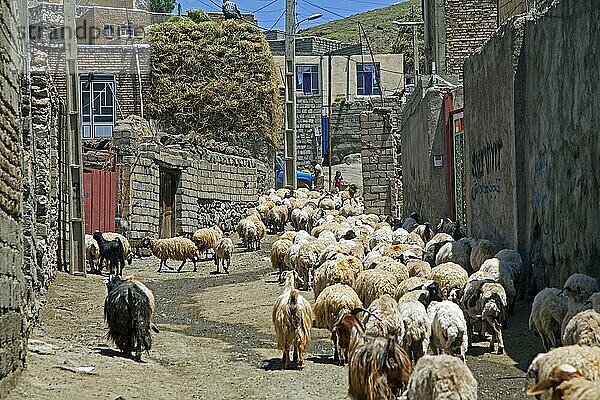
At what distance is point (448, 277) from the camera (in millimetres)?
11344

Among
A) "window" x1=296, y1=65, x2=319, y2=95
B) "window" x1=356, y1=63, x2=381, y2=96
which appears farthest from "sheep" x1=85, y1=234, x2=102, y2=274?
"window" x1=356, y1=63, x2=381, y2=96

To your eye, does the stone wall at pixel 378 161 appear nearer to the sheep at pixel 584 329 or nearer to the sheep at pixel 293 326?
the sheep at pixel 293 326

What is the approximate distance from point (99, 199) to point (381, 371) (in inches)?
568

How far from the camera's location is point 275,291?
54.1 feet

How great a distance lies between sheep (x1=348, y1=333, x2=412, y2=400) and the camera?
711 centimetres

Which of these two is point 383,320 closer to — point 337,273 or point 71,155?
point 337,273

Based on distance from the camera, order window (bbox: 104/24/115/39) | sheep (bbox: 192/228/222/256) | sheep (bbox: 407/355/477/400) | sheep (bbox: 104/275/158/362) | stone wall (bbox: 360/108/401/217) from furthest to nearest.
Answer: window (bbox: 104/24/115/39) < stone wall (bbox: 360/108/401/217) < sheep (bbox: 192/228/222/256) < sheep (bbox: 104/275/158/362) < sheep (bbox: 407/355/477/400)

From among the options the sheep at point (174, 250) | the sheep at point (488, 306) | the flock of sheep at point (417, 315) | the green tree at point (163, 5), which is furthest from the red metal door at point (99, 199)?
the green tree at point (163, 5)

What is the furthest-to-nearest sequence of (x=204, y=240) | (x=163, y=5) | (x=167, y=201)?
(x=163, y=5) < (x=167, y=201) < (x=204, y=240)

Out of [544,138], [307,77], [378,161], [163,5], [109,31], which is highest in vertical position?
[163,5]

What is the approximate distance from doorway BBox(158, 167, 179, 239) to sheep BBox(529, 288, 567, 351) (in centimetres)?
1604

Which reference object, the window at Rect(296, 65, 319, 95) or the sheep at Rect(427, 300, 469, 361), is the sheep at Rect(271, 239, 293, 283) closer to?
the sheep at Rect(427, 300, 469, 361)

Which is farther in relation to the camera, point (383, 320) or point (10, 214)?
point (383, 320)

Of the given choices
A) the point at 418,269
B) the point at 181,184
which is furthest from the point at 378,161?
the point at 418,269
